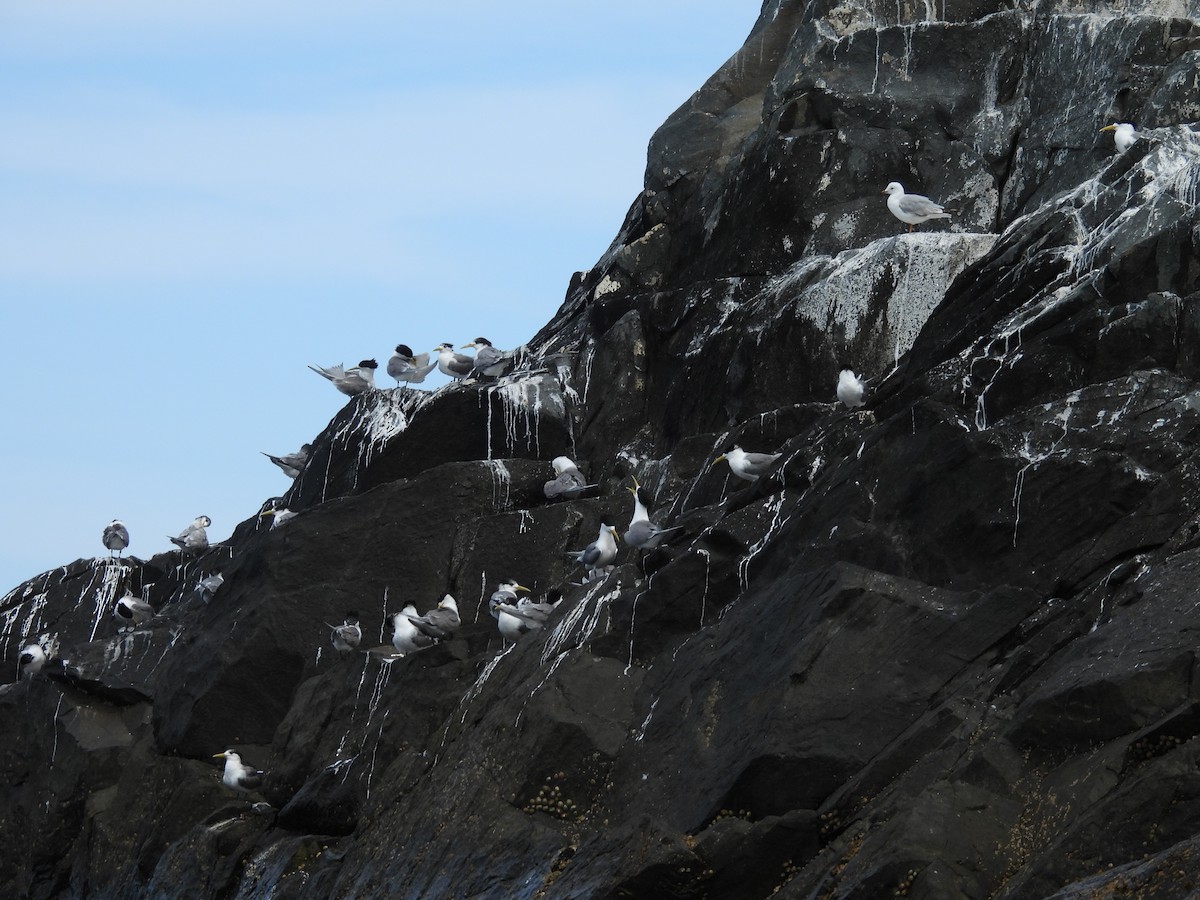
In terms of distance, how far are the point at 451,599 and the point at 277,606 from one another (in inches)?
131

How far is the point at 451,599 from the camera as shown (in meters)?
23.7

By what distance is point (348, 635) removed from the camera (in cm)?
2481

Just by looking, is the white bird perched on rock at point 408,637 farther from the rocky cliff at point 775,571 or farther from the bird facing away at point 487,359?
the bird facing away at point 487,359

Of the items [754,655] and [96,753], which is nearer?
[754,655]

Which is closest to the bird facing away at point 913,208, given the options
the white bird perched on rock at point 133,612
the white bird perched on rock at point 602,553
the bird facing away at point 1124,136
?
the bird facing away at point 1124,136

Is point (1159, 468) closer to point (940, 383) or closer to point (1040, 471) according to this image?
point (1040, 471)

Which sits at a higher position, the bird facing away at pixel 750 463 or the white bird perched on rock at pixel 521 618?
the bird facing away at pixel 750 463

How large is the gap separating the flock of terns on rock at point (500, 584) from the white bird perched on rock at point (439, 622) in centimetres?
1

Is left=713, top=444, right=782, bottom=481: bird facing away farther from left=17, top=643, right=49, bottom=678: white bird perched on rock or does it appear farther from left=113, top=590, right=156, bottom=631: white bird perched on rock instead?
left=17, top=643, right=49, bottom=678: white bird perched on rock

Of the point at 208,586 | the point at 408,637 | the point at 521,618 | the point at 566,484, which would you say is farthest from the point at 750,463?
the point at 208,586

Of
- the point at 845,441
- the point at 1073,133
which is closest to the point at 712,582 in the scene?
the point at 845,441

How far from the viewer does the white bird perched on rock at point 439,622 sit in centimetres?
2306

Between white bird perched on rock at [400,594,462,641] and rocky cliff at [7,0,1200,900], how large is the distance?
0.66 m

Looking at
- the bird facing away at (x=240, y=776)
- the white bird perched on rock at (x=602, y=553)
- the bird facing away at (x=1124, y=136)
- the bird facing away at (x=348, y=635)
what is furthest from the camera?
the bird facing away at (x=348, y=635)
